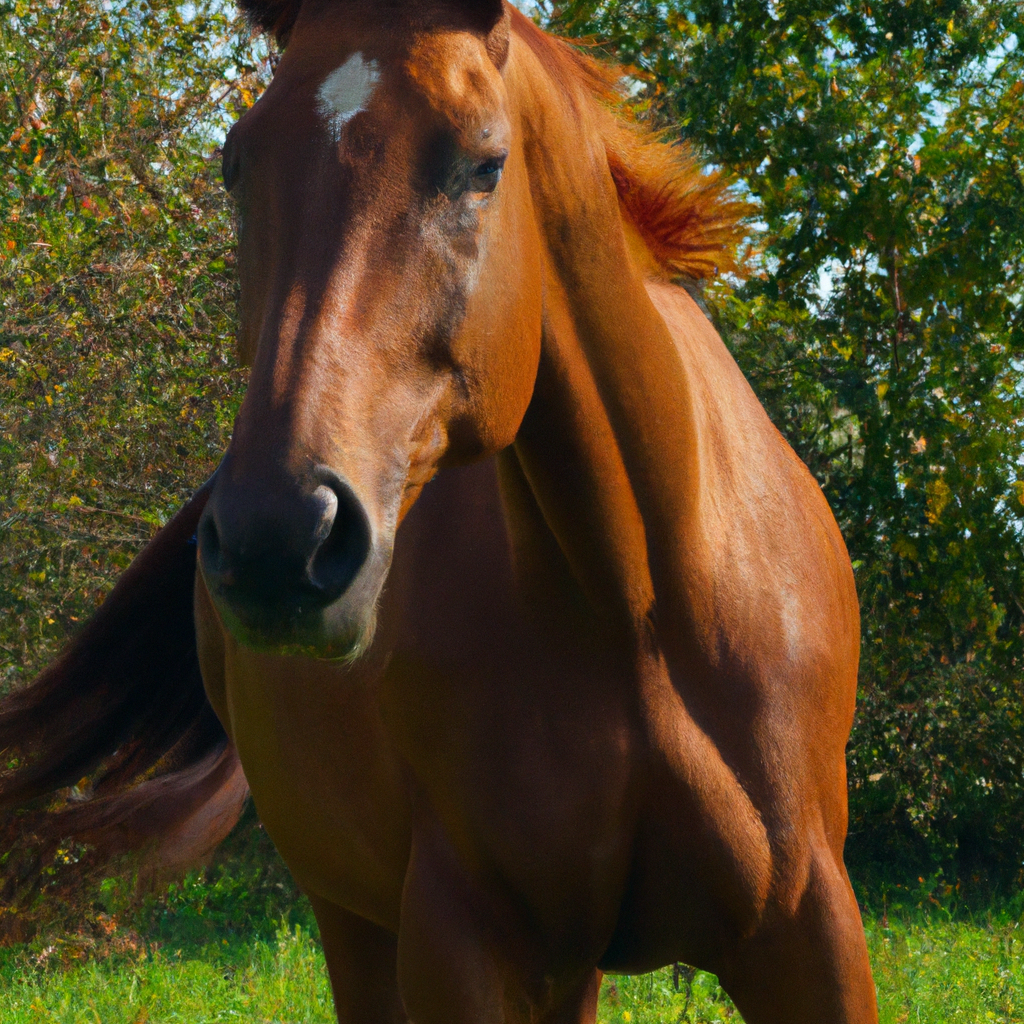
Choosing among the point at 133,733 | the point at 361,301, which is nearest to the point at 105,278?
the point at 133,733

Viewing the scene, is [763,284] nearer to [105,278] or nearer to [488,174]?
[105,278]

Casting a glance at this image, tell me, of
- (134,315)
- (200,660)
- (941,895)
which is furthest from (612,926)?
(941,895)

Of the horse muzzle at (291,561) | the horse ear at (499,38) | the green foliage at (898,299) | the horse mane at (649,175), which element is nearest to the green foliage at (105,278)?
the green foliage at (898,299)

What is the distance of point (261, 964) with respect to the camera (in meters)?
5.25

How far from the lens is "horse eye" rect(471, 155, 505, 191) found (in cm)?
149

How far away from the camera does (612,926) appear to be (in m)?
1.98

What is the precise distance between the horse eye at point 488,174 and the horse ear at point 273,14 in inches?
19.0

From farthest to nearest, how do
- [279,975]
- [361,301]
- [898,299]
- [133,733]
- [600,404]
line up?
[898,299], [279,975], [133,733], [600,404], [361,301]

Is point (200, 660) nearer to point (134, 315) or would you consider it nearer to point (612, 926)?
point (612, 926)

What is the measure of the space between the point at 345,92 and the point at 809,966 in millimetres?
1496

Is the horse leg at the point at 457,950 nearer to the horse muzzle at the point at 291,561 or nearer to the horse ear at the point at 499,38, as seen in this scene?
the horse muzzle at the point at 291,561

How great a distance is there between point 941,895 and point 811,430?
8.56 ft

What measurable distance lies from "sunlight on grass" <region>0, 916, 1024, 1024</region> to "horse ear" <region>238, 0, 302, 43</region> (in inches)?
133

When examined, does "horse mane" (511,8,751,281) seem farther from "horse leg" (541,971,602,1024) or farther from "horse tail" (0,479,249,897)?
"horse tail" (0,479,249,897)
